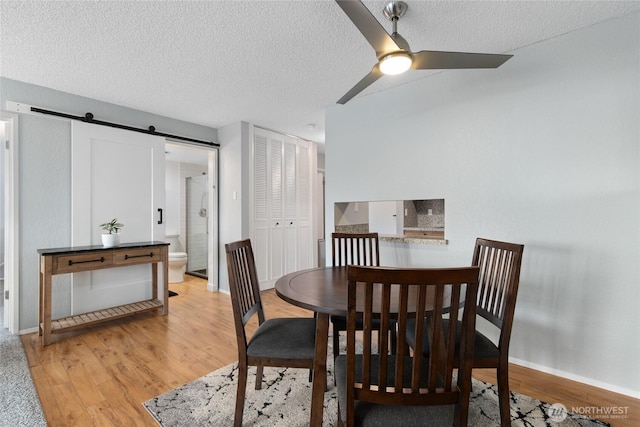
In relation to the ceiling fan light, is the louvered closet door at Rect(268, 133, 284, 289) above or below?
below

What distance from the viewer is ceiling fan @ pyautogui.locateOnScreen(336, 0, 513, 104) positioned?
1.35 m

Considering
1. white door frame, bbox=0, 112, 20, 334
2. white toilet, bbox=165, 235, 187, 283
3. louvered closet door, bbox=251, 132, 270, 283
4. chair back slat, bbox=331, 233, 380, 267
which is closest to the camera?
chair back slat, bbox=331, 233, 380, 267

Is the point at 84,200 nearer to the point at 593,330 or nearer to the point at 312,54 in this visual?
the point at 312,54

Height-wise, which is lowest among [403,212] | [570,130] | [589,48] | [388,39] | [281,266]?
[281,266]

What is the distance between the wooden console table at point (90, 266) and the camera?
257 cm

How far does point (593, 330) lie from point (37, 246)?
14.9 ft

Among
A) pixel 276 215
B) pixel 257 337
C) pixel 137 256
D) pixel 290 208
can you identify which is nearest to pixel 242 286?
pixel 257 337

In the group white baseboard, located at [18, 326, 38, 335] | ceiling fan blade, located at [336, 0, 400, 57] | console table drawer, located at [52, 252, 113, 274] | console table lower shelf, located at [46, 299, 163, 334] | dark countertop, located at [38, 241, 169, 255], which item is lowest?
white baseboard, located at [18, 326, 38, 335]

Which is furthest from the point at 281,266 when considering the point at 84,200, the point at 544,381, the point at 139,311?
the point at 544,381

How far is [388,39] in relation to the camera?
1.45 meters

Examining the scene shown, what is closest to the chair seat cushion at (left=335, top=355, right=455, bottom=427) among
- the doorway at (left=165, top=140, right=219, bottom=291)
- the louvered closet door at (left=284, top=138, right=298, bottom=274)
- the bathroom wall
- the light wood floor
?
the light wood floor

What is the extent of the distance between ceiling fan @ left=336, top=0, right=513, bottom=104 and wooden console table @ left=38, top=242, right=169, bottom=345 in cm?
278

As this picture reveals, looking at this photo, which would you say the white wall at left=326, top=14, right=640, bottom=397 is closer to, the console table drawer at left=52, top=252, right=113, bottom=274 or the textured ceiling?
the textured ceiling

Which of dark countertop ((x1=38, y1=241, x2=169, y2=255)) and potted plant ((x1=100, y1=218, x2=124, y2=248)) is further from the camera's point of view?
potted plant ((x1=100, y1=218, x2=124, y2=248))
